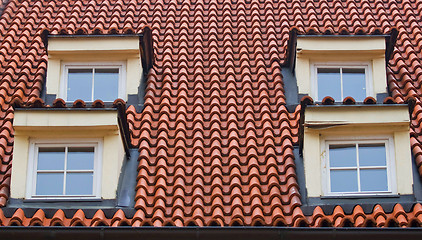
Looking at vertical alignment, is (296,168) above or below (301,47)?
below

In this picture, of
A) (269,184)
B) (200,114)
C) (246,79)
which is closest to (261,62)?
(246,79)

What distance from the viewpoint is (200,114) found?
589 inches

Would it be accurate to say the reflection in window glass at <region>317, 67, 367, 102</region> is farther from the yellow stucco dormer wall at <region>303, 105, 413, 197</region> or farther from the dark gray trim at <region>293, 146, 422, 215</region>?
the dark gray trim at <region>293, 146, 422, 215</region>

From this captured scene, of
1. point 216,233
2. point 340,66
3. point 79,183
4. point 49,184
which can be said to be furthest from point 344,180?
point 49,184

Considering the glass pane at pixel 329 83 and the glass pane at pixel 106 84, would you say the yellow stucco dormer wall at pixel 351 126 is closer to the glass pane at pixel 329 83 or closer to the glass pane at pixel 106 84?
the glass pane at pixel 329 83

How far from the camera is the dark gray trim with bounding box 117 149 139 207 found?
13.5 metres

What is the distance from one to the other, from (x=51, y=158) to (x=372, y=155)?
4.46 meters

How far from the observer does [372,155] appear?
13.9 metres

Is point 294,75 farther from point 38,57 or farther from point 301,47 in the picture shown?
point 38,57

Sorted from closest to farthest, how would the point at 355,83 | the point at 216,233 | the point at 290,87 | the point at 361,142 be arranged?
the point at 216,233 < the point at 361,142 < the point at 355,83 < the point at 290,87

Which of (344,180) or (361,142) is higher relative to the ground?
(361,142)

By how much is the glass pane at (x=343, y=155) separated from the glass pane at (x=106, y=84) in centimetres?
353

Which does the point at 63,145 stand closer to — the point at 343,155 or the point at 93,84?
the point at 93,84

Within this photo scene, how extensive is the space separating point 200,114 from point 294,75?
1908mm
